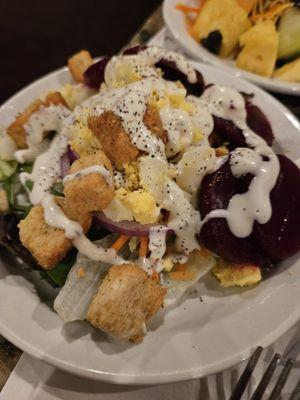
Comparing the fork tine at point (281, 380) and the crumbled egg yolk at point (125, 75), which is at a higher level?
the crumbled egg yolk at point (125, 75)

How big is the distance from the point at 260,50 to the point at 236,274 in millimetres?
1479

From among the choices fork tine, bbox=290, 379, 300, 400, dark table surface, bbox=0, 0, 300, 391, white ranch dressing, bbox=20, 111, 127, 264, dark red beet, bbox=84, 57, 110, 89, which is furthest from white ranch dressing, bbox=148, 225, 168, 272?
dark table surface, bbox=0, 0, 300, 391

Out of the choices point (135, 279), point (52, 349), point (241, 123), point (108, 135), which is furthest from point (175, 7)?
point (52, 349)

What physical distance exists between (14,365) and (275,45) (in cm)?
205

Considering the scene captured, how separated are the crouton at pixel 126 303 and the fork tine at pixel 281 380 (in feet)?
1.33

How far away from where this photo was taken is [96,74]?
210cm

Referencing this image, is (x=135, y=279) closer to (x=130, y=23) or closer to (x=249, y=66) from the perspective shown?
(x=249, y=66)

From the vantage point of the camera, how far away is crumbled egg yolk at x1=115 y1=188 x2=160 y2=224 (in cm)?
157

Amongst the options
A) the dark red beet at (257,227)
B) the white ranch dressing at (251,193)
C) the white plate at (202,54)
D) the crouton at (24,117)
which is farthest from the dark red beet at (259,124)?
the crouton at (24,117)

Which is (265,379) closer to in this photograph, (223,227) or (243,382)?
(243,382)

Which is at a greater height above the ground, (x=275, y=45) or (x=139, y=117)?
(x=139, y=117)

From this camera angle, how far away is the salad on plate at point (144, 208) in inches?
59.6

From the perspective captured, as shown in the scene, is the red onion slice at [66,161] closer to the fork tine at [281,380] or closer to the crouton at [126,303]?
the crouton at [126,303]

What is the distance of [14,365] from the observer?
155 centimetres
